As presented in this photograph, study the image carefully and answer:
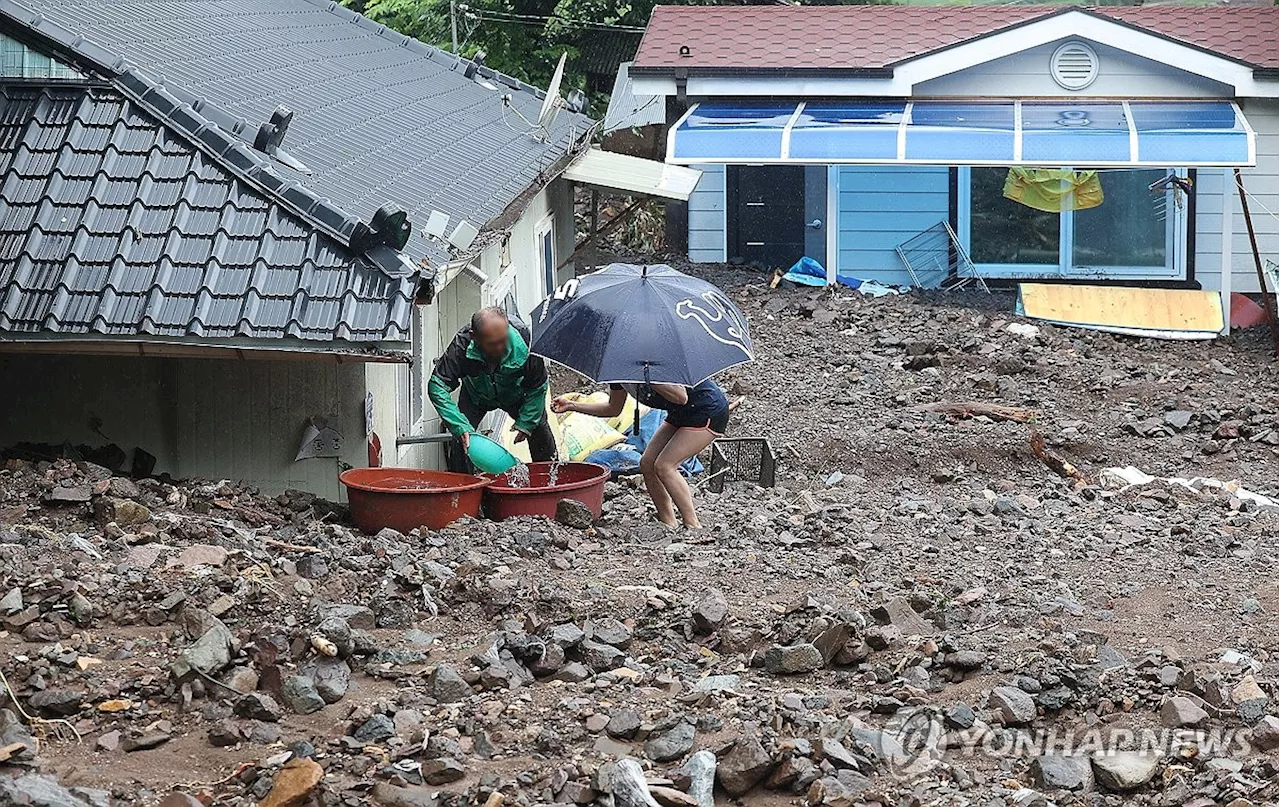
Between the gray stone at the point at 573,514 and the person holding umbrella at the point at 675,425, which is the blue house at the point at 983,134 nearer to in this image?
the person holding umbrella at the point at 675,425

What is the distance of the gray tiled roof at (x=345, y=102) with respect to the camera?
10.6 metres

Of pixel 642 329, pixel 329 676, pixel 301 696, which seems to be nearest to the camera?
pixel 301 696

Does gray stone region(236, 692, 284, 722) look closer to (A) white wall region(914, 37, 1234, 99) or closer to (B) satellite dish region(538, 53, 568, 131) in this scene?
(B) satellite dish region(538, 53, 568, 131)

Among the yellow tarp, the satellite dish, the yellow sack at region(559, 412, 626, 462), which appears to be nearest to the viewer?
the yellow sack at region(559, 412, 626, 462)

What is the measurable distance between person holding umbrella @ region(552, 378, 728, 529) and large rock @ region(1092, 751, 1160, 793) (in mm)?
4388

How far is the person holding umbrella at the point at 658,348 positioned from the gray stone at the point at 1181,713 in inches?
148

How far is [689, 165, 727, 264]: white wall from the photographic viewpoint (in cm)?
2158

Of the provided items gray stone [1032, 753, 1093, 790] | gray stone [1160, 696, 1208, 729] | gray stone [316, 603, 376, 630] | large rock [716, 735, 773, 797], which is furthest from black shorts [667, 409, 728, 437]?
large rock [716, 735, 773, 797]

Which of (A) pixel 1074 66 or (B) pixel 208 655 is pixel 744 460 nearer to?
(B) pixel 208 655

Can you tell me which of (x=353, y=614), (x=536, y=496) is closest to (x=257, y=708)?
(x=353, y=614)

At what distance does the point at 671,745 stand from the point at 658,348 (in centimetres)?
406

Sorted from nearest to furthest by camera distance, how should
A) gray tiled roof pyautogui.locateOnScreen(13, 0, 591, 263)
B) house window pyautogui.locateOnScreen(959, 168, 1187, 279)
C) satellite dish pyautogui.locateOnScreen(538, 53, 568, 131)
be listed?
gray tiled roof pyautogui.locateOnScreen(13, 0, 591, 263)
satellite dish pyautogui.locateOnScreen(538, 53, 568, 131)
house window pyautogui.locateOnScreen(959, 168, 1187, 279)

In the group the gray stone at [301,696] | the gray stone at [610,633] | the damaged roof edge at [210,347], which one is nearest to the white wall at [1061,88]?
the damaged roof edge at [210,347]

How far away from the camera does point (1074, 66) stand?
20.2 metres
